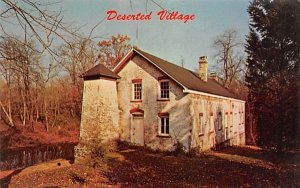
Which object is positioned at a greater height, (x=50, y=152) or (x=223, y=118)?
(x=223, y=118)

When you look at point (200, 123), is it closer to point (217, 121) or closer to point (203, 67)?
point (217, 121)

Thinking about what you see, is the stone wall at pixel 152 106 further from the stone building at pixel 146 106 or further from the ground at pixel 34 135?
the ground at pixel 34 135

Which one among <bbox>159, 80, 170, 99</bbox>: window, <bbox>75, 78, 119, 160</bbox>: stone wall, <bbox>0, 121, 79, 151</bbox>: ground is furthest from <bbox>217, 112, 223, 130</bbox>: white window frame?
<bbox>0, 121, 79, 151</bbox>: ground

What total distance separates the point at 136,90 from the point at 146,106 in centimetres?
122

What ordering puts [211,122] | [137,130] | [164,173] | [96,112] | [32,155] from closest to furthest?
[164,173] → [96,112] → [137,130] → [211,122] → [32,155]

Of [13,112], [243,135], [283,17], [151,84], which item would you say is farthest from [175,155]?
[13,112]

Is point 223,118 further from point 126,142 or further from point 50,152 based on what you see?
point 50,152

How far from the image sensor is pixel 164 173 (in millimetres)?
10070

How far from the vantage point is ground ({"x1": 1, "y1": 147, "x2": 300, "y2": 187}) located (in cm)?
857

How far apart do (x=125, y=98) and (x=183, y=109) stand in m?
3.74

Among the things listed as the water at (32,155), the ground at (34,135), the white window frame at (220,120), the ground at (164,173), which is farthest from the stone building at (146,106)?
the ground at (34,135)

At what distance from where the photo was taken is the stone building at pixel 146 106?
13.8 meters

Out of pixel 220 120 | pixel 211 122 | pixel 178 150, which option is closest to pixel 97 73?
pixel 178 150

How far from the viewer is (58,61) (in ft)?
12.0
